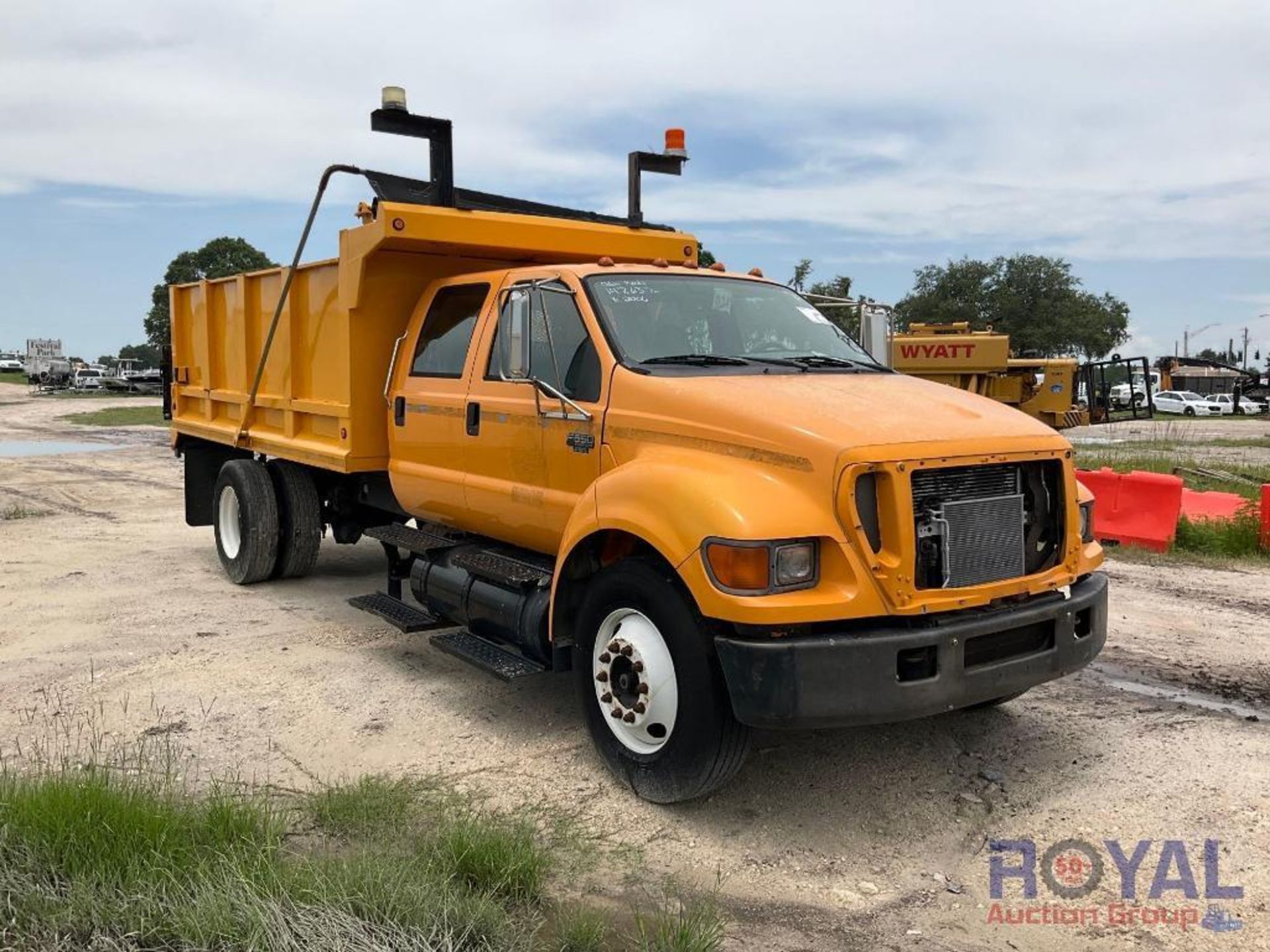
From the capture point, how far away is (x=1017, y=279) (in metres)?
56.8

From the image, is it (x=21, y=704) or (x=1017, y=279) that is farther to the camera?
(x=1017, y=279)

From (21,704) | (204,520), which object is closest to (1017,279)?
(204,520)

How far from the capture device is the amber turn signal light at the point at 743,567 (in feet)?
12.2

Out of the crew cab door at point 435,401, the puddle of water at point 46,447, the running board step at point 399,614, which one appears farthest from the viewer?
the puddle of water at point 46,447

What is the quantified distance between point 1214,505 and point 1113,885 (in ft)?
28.0

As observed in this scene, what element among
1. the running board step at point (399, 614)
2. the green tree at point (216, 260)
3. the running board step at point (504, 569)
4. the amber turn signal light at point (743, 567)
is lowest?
the running board step at point (399, 614)

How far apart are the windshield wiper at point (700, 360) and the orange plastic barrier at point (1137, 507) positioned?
19.9 ft

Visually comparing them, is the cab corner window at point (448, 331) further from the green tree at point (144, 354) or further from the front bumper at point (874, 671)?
the green tree at point (144, 354)

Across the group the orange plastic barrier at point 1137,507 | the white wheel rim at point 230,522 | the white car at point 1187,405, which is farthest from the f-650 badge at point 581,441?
the white car at point 1187,405

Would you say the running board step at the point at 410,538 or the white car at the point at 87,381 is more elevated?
the white car at the point at 87,381

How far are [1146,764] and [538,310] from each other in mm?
3472

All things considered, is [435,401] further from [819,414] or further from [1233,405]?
[1233,405]

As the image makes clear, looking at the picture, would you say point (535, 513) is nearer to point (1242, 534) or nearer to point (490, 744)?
point (490, 744)

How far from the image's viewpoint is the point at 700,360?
487 cm
